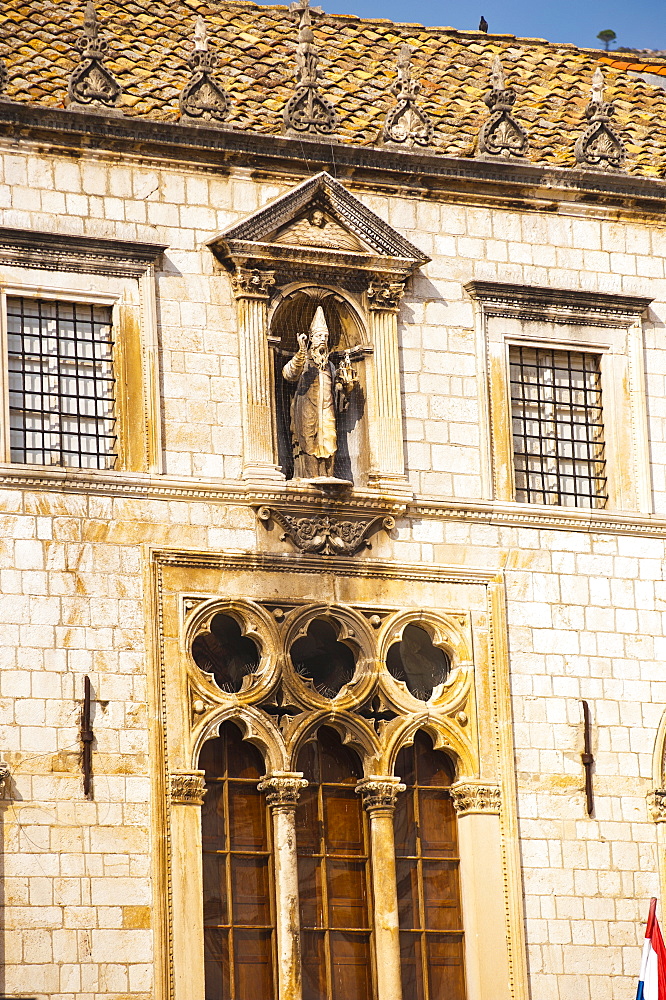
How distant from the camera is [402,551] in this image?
74.0ft

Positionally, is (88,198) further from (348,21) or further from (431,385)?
(348,21)

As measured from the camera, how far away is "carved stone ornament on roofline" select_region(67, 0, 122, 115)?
2255 cm

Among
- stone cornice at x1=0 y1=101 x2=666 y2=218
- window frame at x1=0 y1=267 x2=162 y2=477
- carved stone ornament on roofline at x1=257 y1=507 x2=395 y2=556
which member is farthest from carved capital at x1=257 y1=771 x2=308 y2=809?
stone cornice at x1=0 y1=101 x2=666 y2=218

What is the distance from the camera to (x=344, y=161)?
23.4 metres

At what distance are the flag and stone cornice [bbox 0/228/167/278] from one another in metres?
7.38

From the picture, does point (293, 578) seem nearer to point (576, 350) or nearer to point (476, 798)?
point (476, 798)

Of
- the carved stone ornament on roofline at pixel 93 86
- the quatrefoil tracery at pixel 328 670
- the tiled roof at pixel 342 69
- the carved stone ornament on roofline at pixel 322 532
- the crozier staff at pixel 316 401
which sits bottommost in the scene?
the quatrefoil tracery at pixel 328 670

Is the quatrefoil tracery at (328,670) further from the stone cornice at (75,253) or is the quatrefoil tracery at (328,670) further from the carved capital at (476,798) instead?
the stone cornice at (75,253)

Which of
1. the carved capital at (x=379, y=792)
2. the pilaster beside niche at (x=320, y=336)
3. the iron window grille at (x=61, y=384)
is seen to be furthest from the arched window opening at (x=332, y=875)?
the iron window grille at (x=61, y=384)

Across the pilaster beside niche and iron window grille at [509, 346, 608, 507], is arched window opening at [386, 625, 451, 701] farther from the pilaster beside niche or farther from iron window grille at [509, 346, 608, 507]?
iron window grille at [509, 346, 608, 507]

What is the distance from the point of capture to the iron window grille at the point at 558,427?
2362 centimetres

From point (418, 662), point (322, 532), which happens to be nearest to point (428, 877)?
point (418, 662)

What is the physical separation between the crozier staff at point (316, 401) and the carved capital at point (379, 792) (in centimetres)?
275

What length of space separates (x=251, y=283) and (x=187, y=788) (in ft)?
15.4
